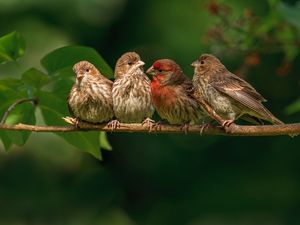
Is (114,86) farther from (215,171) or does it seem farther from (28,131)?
(215,171)

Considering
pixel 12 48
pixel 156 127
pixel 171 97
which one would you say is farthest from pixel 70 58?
pixel 171 97

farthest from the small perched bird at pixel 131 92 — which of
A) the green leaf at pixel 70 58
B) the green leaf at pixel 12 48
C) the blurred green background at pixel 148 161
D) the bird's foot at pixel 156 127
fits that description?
the blurred green background at pixel 148 161

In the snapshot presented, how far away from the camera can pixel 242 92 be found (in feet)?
20.2

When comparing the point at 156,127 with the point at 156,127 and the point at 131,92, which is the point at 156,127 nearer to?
the point at 156,127

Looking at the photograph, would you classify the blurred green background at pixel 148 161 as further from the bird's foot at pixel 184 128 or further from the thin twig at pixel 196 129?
the bird's foot at pixel 184 128

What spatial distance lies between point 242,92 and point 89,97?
1066 mm

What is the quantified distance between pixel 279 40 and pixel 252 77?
955 cm

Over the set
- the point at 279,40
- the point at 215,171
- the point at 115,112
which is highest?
the point at 279,40

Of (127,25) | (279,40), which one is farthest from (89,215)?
(279,40)

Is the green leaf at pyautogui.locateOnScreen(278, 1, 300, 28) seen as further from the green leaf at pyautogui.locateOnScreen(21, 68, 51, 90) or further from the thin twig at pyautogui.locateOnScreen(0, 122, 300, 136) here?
the green leaf at pyautogui.locateOnScreen(21, 68, 51, 90)

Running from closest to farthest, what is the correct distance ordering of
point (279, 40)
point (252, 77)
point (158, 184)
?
point (279, 40)
point (252, 77)
point (158, 184)

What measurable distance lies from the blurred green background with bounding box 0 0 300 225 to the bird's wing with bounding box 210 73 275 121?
868 cm

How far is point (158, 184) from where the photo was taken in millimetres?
19094

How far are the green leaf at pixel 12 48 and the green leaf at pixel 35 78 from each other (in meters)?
0.12
